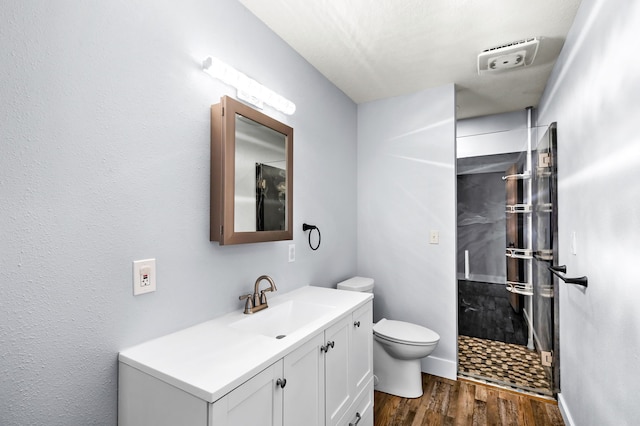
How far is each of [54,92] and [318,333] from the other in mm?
1247

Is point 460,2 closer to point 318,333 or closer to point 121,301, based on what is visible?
point 318,333

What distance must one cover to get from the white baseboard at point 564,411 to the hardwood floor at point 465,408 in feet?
0.14

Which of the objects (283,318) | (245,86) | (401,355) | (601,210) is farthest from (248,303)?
(601,210)

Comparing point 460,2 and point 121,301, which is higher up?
point 460,2

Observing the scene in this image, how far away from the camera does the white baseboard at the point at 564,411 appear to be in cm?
182

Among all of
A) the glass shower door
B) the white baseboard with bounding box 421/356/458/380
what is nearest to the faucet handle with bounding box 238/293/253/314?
the white baseboard with bounding box 421/356/458/380

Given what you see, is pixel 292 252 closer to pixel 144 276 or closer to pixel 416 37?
pixel 144 276

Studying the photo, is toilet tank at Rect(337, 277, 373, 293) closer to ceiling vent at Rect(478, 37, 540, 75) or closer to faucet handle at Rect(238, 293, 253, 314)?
faucet handle at Rect(238, 293, 253, 314)

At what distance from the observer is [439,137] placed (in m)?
2.59

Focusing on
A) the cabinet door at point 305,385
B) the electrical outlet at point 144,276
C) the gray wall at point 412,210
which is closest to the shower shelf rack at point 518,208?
the gray wall at point 412,210

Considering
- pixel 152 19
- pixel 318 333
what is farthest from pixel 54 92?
pixel 318 333

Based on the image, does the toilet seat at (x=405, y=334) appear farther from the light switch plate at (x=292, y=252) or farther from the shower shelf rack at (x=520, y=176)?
the shower shelf rack at (x=520, y=176)

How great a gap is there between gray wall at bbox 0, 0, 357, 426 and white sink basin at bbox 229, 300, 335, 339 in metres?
0.15

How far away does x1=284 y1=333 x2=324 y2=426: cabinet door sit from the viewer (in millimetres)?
1141
